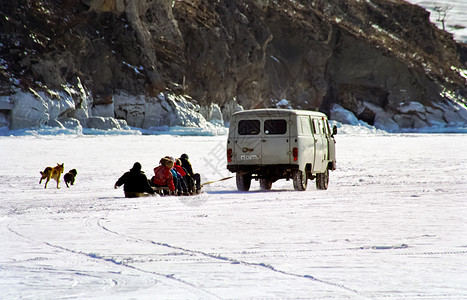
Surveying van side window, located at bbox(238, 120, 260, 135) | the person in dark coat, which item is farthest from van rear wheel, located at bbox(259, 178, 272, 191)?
the person in dark coat

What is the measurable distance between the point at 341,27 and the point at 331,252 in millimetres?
87546

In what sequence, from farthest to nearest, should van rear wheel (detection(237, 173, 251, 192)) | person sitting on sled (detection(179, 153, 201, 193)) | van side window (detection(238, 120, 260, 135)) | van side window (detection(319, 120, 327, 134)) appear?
van side window (detection(319, 120, 327, 134))
van rear wheel (detection(237, 173, 251, 192))
van side window (detection(238, 120, 260, 135))
person sitting on sled (detection(179, 153, 201, 193))

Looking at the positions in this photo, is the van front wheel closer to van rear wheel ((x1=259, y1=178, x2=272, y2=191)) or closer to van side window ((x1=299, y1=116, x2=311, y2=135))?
van side window ((x1=299, y1=116, x2=311, y2=135))

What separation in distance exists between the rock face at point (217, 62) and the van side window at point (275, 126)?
35.6m

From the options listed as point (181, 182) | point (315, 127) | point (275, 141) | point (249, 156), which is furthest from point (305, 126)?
point (181, 182)

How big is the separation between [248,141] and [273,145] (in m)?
0.66

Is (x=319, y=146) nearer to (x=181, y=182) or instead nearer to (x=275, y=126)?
(x=275, y=126)

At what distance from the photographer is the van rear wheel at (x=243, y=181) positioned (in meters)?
16.8

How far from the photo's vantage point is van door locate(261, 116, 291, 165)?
15.9 meters

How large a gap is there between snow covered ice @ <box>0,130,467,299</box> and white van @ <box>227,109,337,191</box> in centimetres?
94

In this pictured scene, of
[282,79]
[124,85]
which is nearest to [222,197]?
[124,85]

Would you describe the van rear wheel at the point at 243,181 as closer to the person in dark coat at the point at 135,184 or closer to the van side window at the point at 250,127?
the van side window at the point at 250,127

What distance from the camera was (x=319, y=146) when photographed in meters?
17.3

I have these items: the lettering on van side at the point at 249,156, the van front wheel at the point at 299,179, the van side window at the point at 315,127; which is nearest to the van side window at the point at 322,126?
the van side window at the point at 315,127
